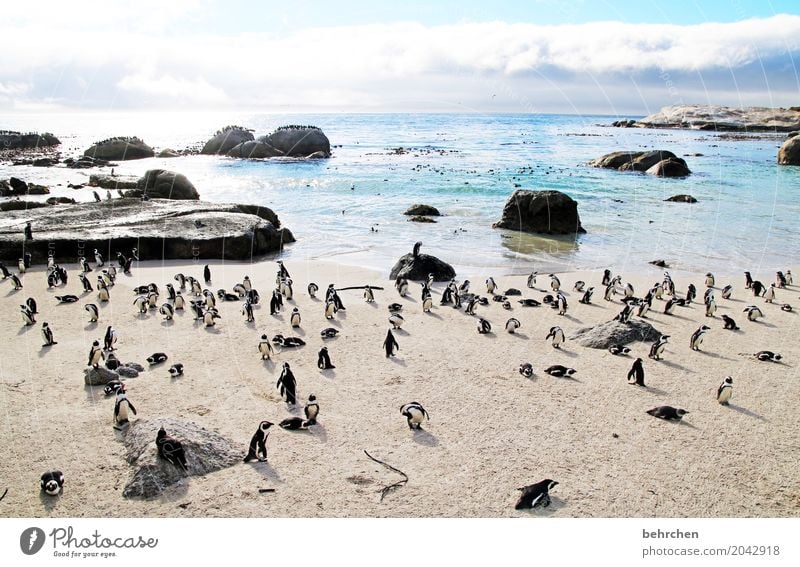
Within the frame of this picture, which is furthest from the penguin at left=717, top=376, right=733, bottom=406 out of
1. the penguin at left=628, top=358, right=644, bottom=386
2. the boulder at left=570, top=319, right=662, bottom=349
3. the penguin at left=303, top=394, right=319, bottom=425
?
the penguin at left=303, top=394, right=319, bottom=425

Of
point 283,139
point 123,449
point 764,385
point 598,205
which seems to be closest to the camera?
point 123,449

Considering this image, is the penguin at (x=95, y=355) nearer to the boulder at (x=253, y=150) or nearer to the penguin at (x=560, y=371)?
the penguin at (x=560, y=371)

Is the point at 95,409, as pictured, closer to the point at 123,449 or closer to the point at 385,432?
the point at 123,449

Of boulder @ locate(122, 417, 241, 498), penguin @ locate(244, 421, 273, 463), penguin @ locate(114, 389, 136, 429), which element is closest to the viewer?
boulder @ locate(122, 417, 241, 498)

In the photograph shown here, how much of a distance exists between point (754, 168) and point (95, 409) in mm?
65476

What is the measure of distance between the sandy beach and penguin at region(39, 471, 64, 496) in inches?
3.6

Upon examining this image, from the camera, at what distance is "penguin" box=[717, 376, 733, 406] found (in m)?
10.8

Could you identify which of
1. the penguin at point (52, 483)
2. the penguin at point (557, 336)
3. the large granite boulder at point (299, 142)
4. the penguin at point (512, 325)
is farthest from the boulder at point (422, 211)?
the large granite boulder at point (299, 142)

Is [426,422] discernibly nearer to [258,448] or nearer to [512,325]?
[258,448]

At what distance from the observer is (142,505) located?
7.59 m

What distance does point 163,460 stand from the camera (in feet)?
26.8

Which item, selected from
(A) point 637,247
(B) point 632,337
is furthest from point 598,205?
(B) point 632,337
